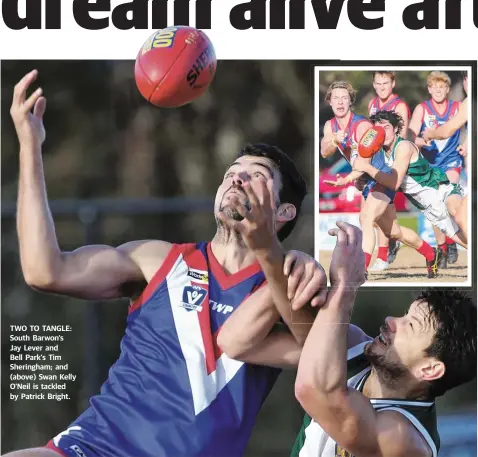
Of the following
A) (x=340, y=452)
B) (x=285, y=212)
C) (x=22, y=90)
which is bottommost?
(x=340, y=452)

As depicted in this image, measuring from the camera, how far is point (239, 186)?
3.64m

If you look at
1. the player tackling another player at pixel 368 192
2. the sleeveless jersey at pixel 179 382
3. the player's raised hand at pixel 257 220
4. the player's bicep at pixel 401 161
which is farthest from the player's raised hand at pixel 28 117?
the player's bicep at pixel 401 161

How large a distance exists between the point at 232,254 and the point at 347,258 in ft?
2.25

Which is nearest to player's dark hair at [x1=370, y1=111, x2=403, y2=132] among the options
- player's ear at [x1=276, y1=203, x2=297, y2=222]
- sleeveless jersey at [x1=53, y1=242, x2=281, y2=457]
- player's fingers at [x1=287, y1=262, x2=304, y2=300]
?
player's ear at [x1=276, y1=203, x2=297, y2=222]

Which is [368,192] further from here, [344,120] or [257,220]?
[257,220]

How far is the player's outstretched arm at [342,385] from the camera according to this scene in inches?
125

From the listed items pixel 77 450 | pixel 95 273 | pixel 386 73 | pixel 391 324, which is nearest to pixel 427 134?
pixel 386 73

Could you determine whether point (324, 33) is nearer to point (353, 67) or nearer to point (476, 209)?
point (353, 67)

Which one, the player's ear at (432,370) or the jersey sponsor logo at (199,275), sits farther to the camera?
the jersey sponsor logo at (199,275)

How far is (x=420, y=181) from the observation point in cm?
401

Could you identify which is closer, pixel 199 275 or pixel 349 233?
pixel 349 233
